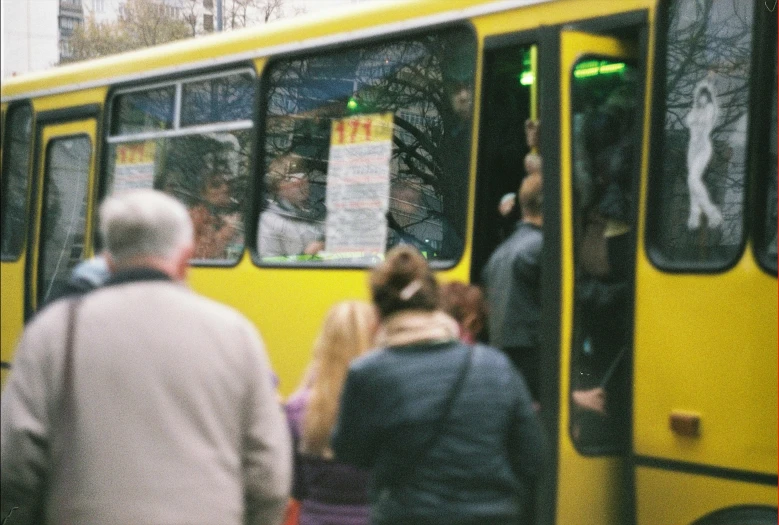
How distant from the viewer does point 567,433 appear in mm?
5363

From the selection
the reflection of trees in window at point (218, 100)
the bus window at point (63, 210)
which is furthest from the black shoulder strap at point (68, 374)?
the bus window at point (63, 210)

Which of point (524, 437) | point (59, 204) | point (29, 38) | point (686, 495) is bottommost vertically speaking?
point (686, 495)

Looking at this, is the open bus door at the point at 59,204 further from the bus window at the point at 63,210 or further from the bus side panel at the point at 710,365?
the bus side panel at the point at 710,365

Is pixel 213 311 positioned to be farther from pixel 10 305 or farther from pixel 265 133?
pixel 10 305

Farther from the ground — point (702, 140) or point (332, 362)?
point (702, 140)

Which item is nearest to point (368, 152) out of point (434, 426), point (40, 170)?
point (434, 426)

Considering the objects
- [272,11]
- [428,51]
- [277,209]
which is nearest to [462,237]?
[428,51]

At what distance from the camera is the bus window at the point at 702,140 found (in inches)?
198

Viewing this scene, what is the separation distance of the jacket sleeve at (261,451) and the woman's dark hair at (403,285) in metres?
0.66

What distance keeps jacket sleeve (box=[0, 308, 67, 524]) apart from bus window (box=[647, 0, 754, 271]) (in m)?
2.69

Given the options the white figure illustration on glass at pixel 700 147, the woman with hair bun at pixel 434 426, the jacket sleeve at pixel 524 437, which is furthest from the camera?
the white figure illustration on glass at pixel 700 147

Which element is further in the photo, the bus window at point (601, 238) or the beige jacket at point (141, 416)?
the bus window at point (601, 238)

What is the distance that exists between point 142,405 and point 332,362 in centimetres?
116

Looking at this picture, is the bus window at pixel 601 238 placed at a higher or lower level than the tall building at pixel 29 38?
lower
